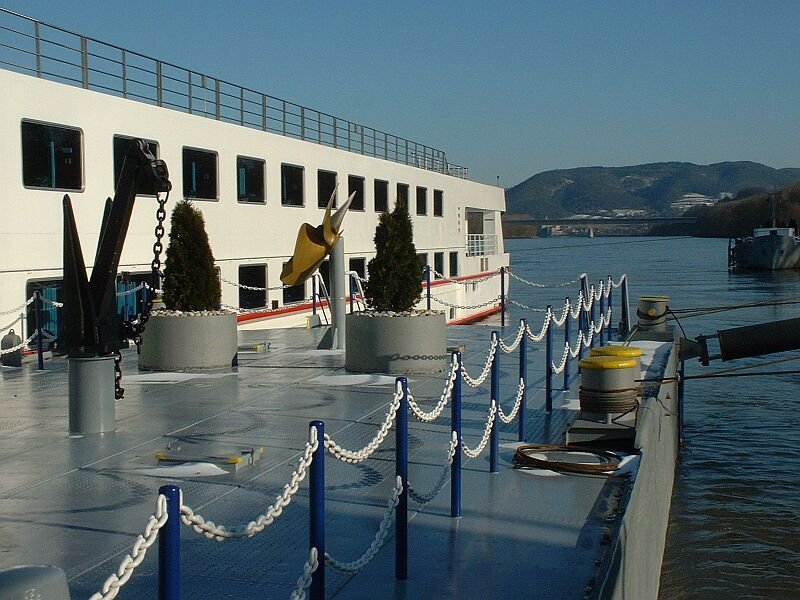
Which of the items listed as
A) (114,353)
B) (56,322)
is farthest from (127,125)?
(114,353)

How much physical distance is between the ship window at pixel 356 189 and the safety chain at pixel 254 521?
22522 millimetres

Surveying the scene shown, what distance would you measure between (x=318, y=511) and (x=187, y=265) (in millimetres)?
8613

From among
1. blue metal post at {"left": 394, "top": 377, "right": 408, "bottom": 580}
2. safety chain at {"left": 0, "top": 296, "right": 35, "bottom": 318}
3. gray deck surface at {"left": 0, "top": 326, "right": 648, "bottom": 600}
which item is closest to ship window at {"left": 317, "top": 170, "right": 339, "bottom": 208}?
safety chain at {"left": 0, "top": 296, "right": 35, "bottom": 318}

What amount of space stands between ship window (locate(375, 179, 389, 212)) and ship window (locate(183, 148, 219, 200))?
870 cm

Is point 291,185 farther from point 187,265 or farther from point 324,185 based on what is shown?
point 187,265

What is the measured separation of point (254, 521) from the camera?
3.88 metres

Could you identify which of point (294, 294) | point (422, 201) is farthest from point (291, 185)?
point (422, 201)

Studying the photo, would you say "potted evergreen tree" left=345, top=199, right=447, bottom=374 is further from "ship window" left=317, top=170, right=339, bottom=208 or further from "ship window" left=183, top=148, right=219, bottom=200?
"ship window" left=317, top=170, right=339, bottom=208

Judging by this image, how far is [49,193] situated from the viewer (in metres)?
15.3

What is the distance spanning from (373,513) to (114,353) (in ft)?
10.9

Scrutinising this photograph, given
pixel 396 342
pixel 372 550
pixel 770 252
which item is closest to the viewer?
pixel 372 550

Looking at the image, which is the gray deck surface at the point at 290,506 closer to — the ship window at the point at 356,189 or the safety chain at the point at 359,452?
the safety chain at the point at 359,452

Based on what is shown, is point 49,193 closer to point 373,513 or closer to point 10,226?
point 10,226

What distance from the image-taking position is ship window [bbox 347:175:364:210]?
2673 centimetres
